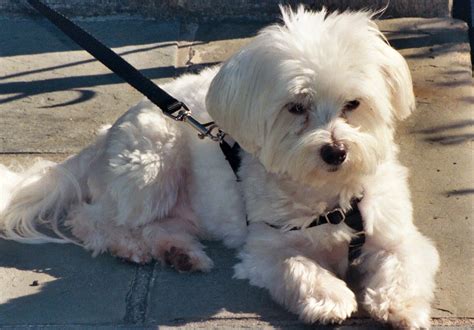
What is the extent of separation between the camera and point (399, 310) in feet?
12.9

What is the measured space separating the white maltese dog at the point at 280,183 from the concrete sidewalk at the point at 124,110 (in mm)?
132

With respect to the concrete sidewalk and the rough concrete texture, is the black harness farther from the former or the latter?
the rough concrete texture

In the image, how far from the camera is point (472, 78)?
20.3ft

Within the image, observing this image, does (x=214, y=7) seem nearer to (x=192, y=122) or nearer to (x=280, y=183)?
(x=192, y=122)

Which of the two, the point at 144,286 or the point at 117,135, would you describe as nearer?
the point at 144,286

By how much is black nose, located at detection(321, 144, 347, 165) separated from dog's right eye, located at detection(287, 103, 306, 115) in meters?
0.22

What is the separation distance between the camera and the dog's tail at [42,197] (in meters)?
4.88

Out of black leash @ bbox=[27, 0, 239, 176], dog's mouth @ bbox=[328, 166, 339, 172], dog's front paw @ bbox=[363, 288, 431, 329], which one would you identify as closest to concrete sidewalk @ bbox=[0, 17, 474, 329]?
dog's front paw @ bbox=[363, 288, 431, 329]

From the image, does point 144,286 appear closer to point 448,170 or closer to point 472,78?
point 448,170

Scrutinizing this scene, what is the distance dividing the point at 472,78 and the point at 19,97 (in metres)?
3.18

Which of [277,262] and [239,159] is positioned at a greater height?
[239,159]

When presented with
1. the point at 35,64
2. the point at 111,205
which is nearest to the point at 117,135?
the point at 111,205

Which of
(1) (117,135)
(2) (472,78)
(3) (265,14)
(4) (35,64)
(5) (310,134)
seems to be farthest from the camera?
(3) (265,14)

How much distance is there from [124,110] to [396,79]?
254 centimetres
